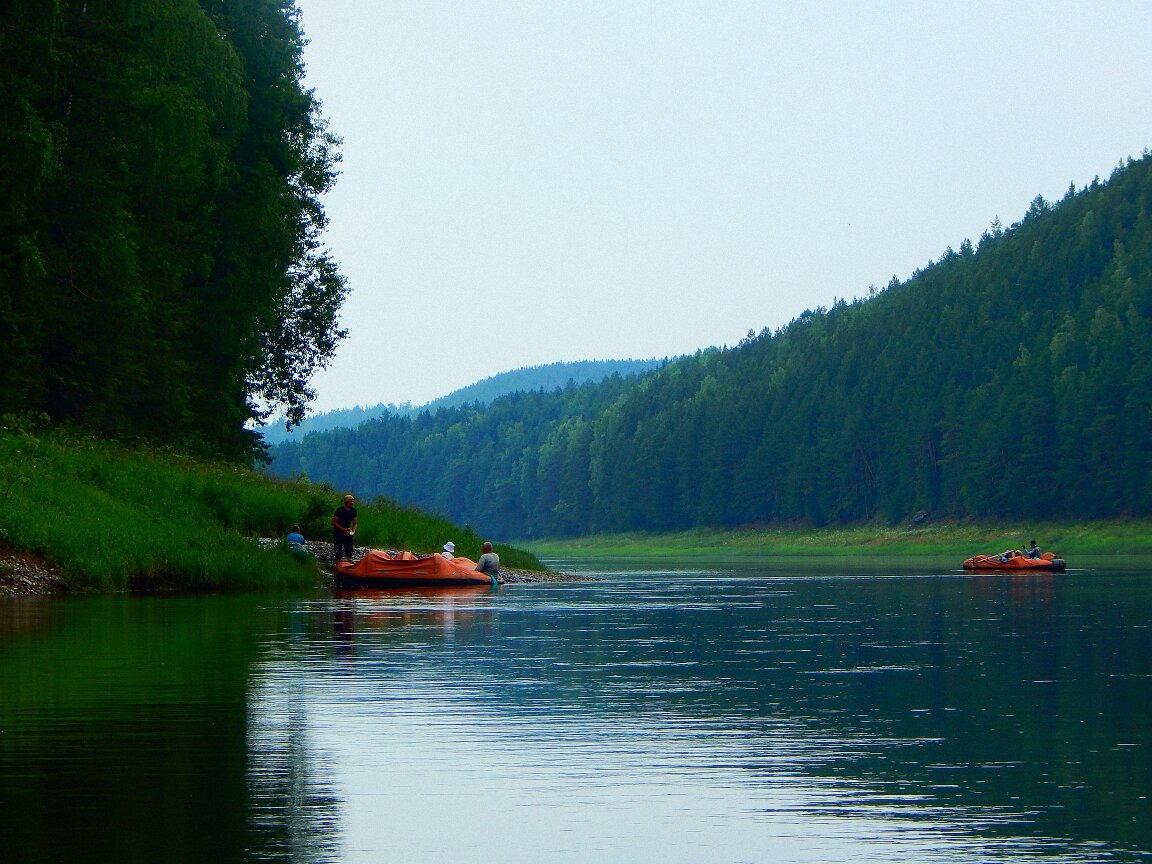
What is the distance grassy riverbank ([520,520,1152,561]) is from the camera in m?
129

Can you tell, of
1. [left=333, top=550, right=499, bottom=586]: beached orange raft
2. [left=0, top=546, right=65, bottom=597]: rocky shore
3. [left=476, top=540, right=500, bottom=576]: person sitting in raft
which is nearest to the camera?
[left=0, top=546, right=65, bottom=597]: rocky shore

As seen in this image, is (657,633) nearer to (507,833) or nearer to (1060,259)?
(507,833)

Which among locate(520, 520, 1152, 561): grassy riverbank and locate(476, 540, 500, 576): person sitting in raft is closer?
locate(476, 540, 500, 576): person sitting in raft

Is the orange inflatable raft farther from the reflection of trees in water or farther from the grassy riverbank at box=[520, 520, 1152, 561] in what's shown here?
the reflection of trees in water

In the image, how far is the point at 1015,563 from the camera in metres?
64.8

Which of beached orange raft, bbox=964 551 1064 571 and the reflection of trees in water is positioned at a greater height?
beached orange raft, bbox=964 551 1064 571

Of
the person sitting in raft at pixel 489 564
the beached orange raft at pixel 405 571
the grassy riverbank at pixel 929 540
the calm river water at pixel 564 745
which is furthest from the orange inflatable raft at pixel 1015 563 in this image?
the grassy riverbank at pixel 929 540

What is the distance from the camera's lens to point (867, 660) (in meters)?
19.8

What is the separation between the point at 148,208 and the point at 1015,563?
3533 centimetres

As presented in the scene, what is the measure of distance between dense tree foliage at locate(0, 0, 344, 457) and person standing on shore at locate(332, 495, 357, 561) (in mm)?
8117

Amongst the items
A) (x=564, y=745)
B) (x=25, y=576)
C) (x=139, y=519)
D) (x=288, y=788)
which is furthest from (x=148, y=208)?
(x=288, y=788)

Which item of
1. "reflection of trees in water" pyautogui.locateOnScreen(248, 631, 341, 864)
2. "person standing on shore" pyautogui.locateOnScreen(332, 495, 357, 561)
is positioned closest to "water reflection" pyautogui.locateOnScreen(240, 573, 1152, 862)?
"reflection of trees in water" pyautogui.locateOnScreen(248, 631, 341, 864)

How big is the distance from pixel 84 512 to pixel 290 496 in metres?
12.1

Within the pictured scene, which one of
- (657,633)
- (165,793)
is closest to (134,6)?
(657,633)
